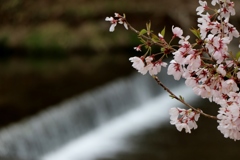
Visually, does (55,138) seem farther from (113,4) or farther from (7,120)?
(113,4)

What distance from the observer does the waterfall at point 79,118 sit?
9.54 metres

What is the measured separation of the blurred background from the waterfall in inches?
13.6

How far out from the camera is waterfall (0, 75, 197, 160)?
9539 millimetres

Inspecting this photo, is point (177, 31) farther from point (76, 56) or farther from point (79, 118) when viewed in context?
point (76, 56)

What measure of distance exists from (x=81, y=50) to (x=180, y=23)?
290 centimetres

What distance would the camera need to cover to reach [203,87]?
2.29 metres

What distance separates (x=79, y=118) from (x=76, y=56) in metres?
6.74

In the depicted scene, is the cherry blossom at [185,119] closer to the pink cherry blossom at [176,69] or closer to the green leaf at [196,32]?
the pink cherry blossom at [176,69]

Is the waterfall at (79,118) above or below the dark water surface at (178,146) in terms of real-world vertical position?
above

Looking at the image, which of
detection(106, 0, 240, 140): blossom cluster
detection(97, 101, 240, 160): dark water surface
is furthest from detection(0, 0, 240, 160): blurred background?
detection(106, 0, 240, 140): blossom cluster

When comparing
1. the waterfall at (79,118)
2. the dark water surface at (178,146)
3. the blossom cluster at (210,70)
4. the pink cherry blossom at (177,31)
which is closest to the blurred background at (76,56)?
the dark water surface at (178,146)

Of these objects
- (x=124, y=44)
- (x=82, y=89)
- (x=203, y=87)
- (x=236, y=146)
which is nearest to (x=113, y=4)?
(x=124, y=44)

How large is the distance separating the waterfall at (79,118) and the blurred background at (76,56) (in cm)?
35

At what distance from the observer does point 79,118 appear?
1112cm
